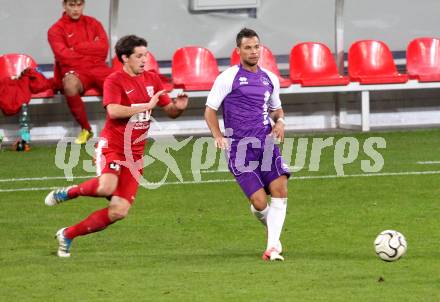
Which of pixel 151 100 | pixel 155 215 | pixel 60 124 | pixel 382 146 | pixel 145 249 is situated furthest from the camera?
pixel 60 124

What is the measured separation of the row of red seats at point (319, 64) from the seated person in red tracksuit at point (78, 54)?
887 millimetres

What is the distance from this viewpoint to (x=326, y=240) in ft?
36.9

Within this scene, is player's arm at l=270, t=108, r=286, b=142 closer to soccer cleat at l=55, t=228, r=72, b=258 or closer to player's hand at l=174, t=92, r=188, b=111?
player's hand at l=174, t=92, r=188, b=111

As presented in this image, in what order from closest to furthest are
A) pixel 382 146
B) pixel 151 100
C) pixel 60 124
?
pixel 151 100, pixel 382 146, pixel 60 124

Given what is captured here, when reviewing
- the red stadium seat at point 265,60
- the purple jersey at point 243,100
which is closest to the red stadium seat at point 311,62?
the red stadium seat at point 265,60

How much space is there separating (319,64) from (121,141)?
10.1 m

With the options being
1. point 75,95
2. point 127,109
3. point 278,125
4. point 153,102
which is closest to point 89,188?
point 127,109

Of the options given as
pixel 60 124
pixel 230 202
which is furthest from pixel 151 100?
pixel 60 124

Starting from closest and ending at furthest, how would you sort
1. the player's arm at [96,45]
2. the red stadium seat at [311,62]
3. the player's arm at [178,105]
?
1. the player's arm at [178,105]
2. the player's arm at [96,45]
3. the red stadium seat at [311,62]

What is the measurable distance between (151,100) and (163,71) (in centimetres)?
1025

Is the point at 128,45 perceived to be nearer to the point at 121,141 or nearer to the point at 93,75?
the point at 121,141

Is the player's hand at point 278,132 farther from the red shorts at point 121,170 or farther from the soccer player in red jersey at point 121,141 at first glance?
the red shorts at point 121,170

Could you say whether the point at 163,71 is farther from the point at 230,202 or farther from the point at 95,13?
the point at 230,202

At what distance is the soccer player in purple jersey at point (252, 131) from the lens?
10.5 metres
